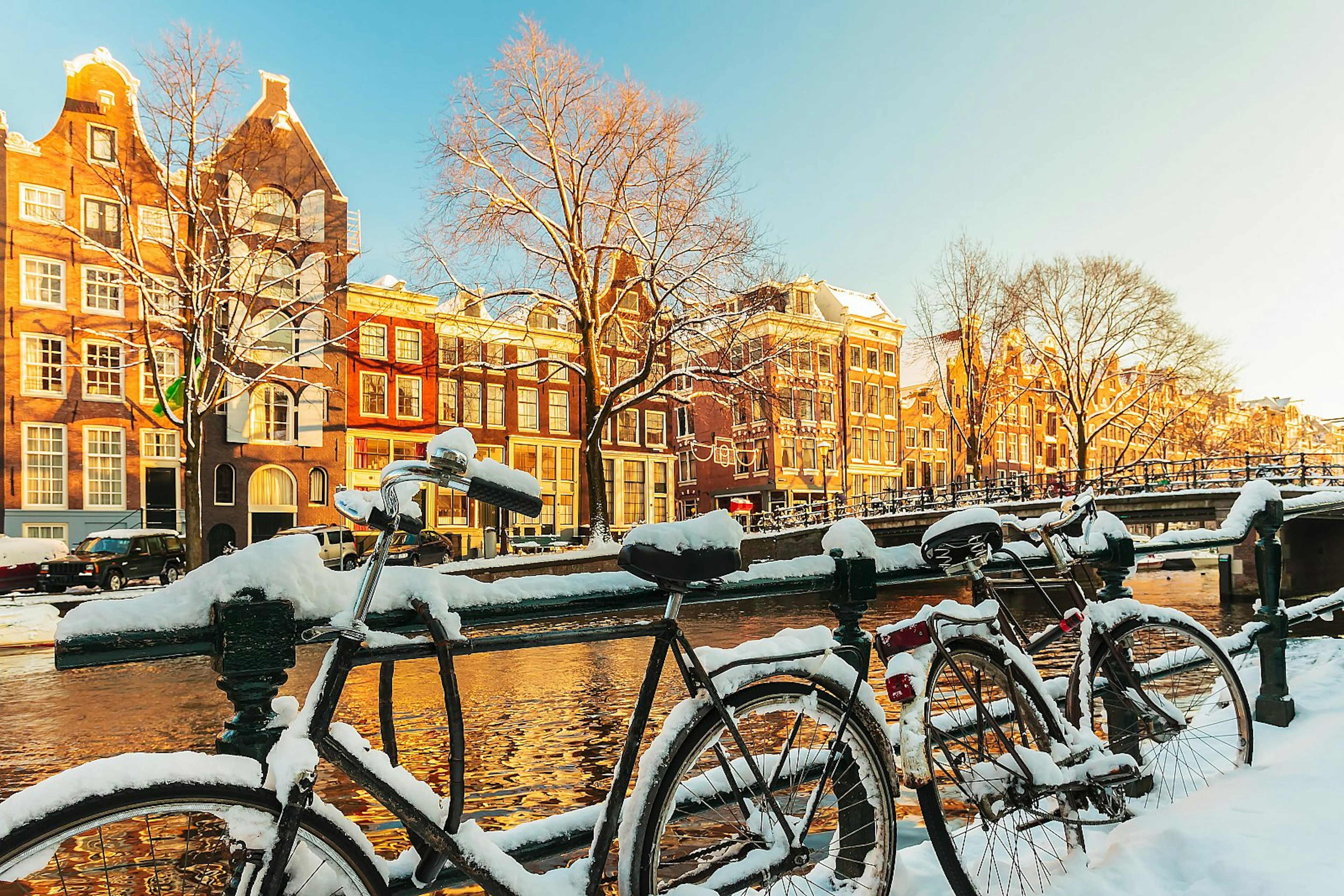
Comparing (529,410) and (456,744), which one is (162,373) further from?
(456,744)

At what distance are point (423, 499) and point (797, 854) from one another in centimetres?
2753

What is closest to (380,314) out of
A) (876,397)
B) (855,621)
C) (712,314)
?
(712,314)

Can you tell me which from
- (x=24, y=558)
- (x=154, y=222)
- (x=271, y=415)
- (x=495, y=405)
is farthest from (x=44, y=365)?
(x=495, y=405)

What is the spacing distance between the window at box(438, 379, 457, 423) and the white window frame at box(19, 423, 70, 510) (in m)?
11.2

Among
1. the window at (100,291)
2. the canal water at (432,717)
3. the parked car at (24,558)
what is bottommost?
the canal water at (432,717)

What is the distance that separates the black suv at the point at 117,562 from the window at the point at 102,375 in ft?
15.8

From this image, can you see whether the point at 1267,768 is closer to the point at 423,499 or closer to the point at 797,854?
the point at 797,854

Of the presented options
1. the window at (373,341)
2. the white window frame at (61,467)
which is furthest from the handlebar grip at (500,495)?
the window at (373,341)

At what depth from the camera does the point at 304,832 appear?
57.7 inches

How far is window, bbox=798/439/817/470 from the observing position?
39406mm

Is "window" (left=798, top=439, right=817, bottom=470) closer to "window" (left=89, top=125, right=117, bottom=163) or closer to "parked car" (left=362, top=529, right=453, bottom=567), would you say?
"parked car" (left=362, top=529, right=453, bottom=567)

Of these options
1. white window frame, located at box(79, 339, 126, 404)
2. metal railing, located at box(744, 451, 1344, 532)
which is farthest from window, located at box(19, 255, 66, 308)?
metal railing, located at box(744, 451, 1344, 532)

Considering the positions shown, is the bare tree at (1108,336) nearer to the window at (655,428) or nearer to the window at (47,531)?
the window at (655,428)

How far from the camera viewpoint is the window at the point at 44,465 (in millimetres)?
23281
